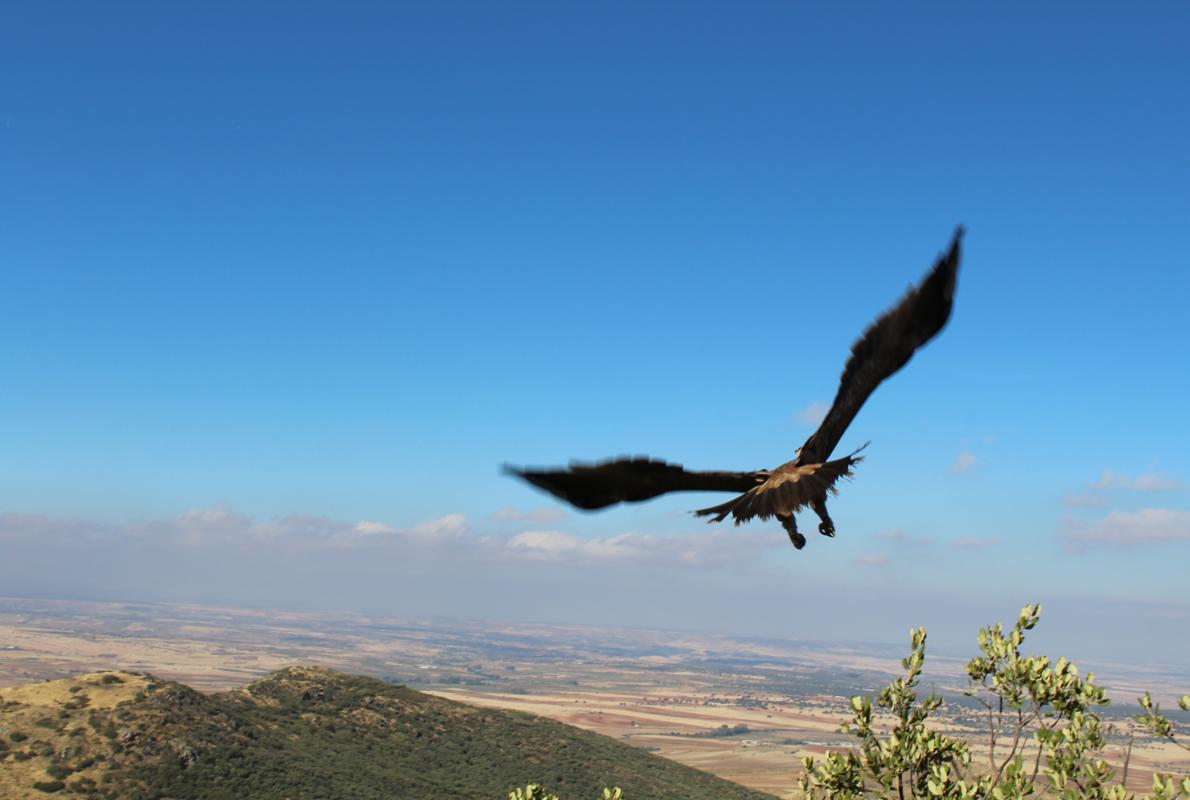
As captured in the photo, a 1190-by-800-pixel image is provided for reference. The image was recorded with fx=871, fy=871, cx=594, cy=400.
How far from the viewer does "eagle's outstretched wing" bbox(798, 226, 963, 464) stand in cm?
500

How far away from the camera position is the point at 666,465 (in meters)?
4.92

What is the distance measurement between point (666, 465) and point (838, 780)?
11105 mm

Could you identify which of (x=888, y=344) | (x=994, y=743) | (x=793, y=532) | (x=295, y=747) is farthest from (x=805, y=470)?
(x=295, y=747)

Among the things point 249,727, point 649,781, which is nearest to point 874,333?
point 249,727

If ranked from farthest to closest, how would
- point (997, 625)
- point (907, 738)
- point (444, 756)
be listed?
point (444, 756) < point (997, 625) < point (907, 738)

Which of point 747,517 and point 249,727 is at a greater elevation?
point 747,517

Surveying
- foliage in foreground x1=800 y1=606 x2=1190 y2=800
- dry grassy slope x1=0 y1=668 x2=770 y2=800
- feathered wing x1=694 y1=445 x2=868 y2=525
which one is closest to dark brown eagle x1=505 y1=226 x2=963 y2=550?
feathered wing x1=694 y1=445 x2=868 y2=525

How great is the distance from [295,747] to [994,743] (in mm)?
124753

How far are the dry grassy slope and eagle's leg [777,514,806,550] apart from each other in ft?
330

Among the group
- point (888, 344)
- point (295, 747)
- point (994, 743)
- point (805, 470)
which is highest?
A: point (888, 344)

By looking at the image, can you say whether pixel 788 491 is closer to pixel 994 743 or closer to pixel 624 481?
pixel 624 481

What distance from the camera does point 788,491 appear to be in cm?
514

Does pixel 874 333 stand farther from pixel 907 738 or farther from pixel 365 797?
pixel 365 797

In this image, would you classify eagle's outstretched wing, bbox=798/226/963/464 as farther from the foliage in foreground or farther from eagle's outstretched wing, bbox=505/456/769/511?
the foliage in foreground
